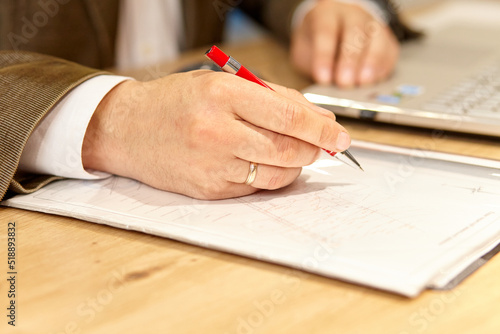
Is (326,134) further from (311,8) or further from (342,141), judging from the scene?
(311,8)

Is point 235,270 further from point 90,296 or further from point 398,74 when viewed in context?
point 398,74

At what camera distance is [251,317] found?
0.47 m

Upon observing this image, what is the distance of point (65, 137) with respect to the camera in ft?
2.39

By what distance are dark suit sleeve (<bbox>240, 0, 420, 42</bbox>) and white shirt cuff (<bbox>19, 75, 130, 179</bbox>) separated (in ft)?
2.52

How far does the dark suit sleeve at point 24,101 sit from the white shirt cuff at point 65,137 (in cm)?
2

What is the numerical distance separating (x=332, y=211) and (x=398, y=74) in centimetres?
55

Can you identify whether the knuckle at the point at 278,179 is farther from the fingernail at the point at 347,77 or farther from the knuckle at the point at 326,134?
the fingernail at the point at 347,77

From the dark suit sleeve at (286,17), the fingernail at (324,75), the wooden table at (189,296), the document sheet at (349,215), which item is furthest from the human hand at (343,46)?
the wooden table at (189,296)

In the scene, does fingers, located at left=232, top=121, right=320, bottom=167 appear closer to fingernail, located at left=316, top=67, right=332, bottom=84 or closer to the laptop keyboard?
the laptop keyboard

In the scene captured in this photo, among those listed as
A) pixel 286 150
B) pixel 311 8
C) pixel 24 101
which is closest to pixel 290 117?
pixel 286 150

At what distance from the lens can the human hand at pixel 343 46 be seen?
1.05m

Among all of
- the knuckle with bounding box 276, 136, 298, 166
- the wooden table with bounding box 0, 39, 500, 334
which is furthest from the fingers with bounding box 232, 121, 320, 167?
the wooden table with bounding box 0, 39, 500, 334

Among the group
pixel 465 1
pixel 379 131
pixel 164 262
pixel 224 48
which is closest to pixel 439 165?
pixel 379 131

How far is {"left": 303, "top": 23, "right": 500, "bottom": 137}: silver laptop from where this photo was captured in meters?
0.83
